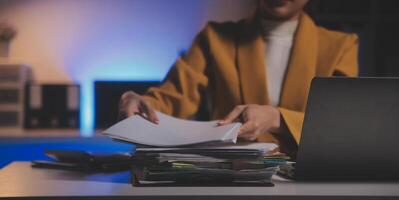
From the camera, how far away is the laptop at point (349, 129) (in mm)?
745

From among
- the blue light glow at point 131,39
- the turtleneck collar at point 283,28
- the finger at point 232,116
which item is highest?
the blue light glow at point 131,39

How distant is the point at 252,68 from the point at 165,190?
0.70 metres

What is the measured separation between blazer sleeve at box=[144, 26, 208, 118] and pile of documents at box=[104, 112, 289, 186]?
50 centimetres

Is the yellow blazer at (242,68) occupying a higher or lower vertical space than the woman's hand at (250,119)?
higher

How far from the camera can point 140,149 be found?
2.68 feet

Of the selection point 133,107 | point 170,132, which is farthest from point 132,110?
point 170,132

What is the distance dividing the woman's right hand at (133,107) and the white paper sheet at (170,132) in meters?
0.06

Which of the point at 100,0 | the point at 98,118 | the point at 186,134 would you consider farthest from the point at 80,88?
the point at 186,134

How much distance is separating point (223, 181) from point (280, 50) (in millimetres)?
686

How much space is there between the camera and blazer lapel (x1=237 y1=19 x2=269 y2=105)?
135 cm

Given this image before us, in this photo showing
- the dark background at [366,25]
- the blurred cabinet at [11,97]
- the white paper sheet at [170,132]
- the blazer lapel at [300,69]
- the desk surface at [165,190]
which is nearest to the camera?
the desk surface at [165,190]

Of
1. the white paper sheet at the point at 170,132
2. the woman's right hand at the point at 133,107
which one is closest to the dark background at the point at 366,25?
the woman's right hand at the point at 133,107

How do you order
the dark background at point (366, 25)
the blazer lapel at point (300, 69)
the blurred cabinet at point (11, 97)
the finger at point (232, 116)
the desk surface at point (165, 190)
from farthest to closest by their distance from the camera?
the dark background at point (366, 25) → the blurred cabinet at point (11, 97) → the blazer lapel at point (300, 69) → the finger at point (232, 116) → the desk surface at point (165, 190)

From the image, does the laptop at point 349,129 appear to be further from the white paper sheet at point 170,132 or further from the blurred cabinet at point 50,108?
the blurred cabinet at point 50,108
